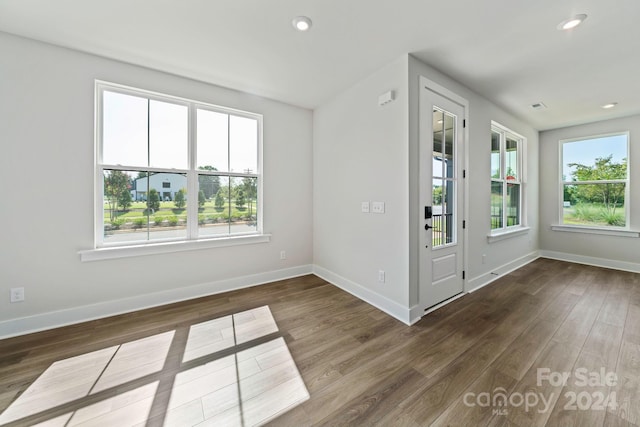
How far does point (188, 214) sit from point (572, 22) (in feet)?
14.1

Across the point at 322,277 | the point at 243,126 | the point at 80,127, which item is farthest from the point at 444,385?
the point at 80,127

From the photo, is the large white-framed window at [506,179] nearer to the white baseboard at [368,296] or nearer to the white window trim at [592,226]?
the white window trim at [592,226]

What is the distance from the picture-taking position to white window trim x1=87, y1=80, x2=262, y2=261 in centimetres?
253

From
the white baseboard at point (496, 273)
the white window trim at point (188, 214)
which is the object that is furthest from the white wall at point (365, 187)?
the white baseboard at point (496, 273)

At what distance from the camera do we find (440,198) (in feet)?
9.44

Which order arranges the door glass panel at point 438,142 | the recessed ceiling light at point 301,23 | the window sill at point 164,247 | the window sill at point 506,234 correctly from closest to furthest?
the recessed ceiling light at point 301,23, the window sill at point 164,247, the door glass panel at point 438,142, the window sill at point 506,234

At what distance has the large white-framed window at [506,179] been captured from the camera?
3.95 m

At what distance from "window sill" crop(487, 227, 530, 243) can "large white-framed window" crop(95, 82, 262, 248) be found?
11.7ft

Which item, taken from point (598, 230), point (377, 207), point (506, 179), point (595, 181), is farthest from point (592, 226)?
point (377, 207)

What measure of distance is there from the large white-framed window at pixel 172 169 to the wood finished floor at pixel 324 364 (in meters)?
0.98

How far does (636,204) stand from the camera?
4.15 metres

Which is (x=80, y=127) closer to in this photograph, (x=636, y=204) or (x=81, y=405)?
(x=81, y=405)

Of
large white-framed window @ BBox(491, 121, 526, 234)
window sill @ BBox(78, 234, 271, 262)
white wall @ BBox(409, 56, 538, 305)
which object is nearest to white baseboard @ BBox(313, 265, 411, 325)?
white wall @ BBox(409, 56, 538, 305)

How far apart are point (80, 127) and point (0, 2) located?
0.96 m
